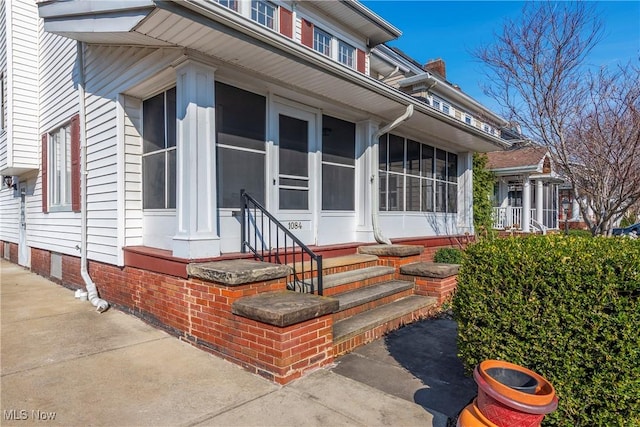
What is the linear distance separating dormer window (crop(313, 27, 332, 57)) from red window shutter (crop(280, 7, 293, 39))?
680 mm

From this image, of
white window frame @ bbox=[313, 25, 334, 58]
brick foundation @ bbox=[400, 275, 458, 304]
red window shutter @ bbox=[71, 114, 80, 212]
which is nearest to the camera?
brick foundation @ bbox=[400, 275, 458, 304]

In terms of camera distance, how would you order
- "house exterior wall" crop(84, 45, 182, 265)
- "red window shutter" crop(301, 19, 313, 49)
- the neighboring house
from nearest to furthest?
"house exterior wall" crop(84, 45, 182, 265) → "red window shutter" crop(301, 19, 313, 49) → the neighboring house

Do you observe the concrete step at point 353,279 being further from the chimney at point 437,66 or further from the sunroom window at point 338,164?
the chimney at point 437,66

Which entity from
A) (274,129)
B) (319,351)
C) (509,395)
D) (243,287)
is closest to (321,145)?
(274,129)

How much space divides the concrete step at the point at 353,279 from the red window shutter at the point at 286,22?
4.77m

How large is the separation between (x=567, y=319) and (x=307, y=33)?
23.0 ft

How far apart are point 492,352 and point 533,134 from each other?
4031 mm

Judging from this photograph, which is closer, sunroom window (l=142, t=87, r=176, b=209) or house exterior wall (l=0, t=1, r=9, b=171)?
sunroom window (l=142, t=87, r=176, b=209)

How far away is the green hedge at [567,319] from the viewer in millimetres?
2129

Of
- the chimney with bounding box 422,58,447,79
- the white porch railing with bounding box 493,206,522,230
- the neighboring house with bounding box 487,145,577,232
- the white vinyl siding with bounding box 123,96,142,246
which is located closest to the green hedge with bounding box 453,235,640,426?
the white vinyl siding with bounding box 123,96,142,246

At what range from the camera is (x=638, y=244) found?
2631mm

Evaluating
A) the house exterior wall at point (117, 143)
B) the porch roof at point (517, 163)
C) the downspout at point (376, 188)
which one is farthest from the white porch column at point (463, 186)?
the house exterior wall at point (117, 143)

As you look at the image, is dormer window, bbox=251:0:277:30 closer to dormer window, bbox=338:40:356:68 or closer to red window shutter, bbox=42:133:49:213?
dormer window, bbox=338:40:356:68

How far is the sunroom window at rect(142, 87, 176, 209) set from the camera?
14.8 feet
